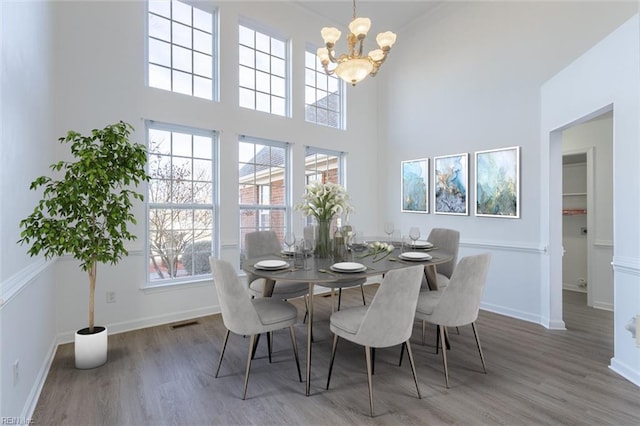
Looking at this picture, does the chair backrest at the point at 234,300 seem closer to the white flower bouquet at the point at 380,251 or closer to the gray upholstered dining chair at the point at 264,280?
the gray upholstered dining chair at the point at 264,280

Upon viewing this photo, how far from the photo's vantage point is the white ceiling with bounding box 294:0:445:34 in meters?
4.65

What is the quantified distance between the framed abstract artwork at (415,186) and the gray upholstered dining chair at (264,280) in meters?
2.51

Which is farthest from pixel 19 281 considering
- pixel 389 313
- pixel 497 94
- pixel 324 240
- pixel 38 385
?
pixel 497 94

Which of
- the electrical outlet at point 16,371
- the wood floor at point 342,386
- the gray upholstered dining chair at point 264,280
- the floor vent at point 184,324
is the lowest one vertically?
the floor vent at point 184,324

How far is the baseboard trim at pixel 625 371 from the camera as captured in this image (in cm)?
235

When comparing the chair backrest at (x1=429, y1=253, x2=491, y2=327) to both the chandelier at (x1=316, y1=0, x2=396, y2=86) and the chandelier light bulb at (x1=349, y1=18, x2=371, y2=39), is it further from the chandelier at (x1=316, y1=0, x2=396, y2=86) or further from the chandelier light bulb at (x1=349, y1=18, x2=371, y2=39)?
the chandelier light bulb at (x1=349, y1=18, x2=371, y2=39)

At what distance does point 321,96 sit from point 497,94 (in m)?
2.60

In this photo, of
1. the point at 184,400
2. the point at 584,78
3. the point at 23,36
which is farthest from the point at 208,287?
the point at 584,78

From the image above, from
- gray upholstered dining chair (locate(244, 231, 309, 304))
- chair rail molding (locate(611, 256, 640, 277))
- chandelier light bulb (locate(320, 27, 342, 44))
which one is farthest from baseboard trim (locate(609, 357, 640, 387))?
chandelier light bulb (locate(320, 27, 342, 44))

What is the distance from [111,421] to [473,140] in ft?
15.5

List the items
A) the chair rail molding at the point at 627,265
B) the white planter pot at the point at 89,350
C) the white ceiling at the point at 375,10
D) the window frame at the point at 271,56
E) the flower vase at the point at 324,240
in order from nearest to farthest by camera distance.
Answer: the chair rail molding at the point at 627,265
the white planter pot at the point at 89,350
the flower vase at the point at 324,240
the window frame at the point at 271,56
the white ceiling at the point at 375,10

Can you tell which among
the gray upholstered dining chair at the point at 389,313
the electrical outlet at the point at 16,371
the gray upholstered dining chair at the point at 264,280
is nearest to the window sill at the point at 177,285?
the gray upholstered dining chair at the point at 264,280

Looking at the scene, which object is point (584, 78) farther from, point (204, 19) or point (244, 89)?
point (204, 19)

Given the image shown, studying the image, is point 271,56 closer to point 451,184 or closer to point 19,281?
point 451,184
